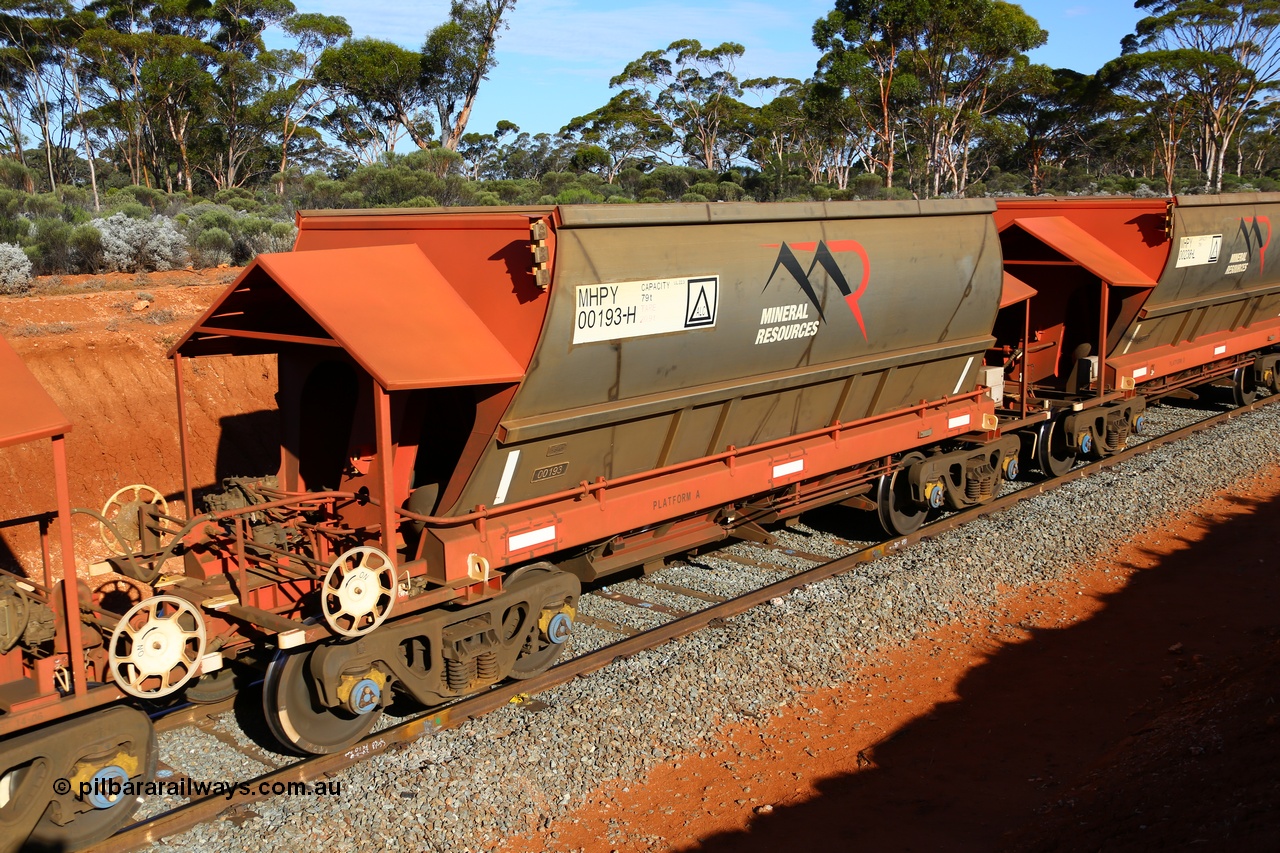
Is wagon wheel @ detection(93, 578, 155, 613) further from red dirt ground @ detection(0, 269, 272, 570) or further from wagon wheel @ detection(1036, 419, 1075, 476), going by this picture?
wagon wheel @ detection(1036, 419, 1075, 476)

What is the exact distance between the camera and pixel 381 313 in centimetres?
648

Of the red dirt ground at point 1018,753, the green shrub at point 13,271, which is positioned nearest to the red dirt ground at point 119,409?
the green shrub at point 13,271

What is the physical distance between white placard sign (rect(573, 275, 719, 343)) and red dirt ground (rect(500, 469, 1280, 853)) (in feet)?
9.21

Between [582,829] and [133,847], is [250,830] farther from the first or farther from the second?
[582,829]

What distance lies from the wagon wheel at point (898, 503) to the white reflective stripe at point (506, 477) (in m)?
5.10

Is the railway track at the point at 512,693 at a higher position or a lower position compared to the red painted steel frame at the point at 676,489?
lower

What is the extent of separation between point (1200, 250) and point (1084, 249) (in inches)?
102

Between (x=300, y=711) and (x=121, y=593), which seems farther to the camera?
(x=121, y=593)

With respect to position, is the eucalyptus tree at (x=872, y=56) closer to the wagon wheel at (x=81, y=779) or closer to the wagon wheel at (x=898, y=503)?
the wagon wheel at (x=898, y=503)

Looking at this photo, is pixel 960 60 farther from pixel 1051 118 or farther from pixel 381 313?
pixel 381 313

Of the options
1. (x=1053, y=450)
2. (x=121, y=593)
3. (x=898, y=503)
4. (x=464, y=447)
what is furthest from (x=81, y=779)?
(x=1053, y=450)

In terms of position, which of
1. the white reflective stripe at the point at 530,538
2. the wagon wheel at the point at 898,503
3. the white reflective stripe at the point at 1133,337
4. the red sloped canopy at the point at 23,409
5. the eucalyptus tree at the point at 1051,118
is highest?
the eucalyptus tree at the point at 1051,118

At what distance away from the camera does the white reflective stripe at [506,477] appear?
7098 mm

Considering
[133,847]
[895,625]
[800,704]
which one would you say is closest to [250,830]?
[133,847]
